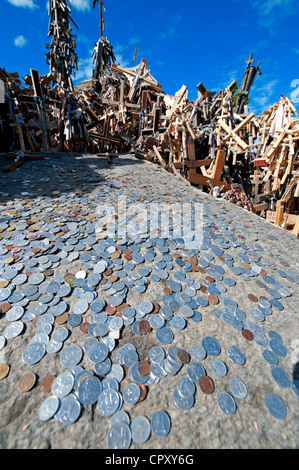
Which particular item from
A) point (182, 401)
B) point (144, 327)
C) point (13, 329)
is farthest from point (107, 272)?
point (182, 401)

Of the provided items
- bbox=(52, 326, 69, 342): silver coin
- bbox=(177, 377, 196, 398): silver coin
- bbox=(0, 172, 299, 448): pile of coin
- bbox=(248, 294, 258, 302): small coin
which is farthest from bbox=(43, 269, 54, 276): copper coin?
bbox=(248, 294, 258, 302): small coin

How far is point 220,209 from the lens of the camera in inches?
213

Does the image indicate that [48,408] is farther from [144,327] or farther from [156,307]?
[156,307]

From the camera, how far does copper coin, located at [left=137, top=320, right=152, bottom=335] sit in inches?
82.0

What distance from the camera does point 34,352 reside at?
71.4 inches

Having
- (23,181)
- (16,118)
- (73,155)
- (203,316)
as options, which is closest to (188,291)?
(203,316)

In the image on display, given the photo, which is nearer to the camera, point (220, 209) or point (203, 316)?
point (203, 316)

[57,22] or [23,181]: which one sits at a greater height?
[57,22]

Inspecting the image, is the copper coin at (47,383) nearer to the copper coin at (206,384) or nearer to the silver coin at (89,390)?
the silver coin at (89,390)

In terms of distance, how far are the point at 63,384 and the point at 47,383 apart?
0.13 m

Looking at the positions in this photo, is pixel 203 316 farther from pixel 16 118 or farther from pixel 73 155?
pixel 16 118

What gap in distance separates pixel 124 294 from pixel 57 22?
2291cm

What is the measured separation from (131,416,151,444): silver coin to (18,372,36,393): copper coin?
0.86 m
